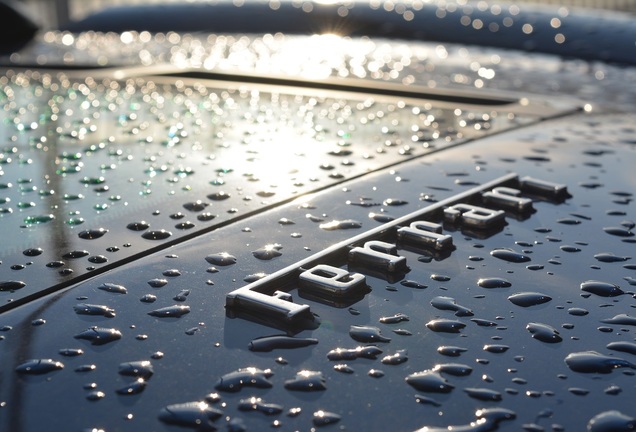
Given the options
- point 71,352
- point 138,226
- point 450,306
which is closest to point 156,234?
point 138,226

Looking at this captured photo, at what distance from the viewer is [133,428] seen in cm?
95

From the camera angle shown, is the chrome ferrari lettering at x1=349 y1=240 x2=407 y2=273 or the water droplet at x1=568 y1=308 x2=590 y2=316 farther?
the chrome ferrari lettering at x1=349 y1=240 x2=407 y2=273

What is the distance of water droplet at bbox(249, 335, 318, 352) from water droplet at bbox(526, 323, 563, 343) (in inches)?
11.9

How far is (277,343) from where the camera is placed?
45.2 inches

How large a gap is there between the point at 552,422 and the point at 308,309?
1.26ft

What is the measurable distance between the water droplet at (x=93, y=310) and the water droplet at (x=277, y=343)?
0.23 metres

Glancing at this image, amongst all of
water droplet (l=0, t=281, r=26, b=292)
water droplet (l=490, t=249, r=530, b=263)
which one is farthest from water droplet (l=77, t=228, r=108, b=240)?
water droplet (l=490, t=249, r=530, b=263)

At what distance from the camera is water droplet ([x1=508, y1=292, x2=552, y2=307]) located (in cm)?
130

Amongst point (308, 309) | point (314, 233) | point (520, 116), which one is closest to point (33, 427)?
point (308, 309)

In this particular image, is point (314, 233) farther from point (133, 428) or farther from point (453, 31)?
point (453, 31)

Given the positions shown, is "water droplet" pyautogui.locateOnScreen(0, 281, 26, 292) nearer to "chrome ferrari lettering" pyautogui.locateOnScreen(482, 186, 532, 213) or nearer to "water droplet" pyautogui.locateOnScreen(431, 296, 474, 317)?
"water droplet" pyautogui.locateOnScreen(431, 296, 474, 317)

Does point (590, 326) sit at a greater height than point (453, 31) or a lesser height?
lesser

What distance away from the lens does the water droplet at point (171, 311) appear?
4.07ft

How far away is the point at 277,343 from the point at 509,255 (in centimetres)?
53
